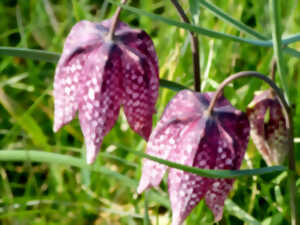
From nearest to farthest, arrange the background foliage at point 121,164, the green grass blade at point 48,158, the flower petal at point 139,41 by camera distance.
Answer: the flower petal at point 139,41 → the green grass blade at point 48,158 → the background foliage at point 121,164

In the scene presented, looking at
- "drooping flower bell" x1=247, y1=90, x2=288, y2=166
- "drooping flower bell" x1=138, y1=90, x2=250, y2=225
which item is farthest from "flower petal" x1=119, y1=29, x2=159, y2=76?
"drooping flower bell" x1=247, y1=90, x2=288, y2=166

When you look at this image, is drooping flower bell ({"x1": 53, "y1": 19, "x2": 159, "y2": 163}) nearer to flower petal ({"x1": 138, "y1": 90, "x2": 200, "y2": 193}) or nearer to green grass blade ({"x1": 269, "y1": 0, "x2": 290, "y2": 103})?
flower petal ({"x1": 138, "y1": 90, "x2": 200, "y2": 193})

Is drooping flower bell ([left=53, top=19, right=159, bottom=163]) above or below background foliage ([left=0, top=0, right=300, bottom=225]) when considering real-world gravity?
above

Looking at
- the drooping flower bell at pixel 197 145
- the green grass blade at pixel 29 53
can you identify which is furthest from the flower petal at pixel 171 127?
the green grass blade at pixel 29 53

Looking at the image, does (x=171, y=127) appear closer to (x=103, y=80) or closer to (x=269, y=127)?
(x=103, y=80)

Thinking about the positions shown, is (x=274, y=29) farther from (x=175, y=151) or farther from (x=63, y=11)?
(x=63, y=11)

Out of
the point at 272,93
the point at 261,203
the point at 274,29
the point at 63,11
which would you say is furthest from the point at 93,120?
the point at 63,11

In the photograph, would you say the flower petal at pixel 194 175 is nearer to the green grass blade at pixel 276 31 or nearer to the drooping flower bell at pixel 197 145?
the drooping flower bell at pixel 197 145
